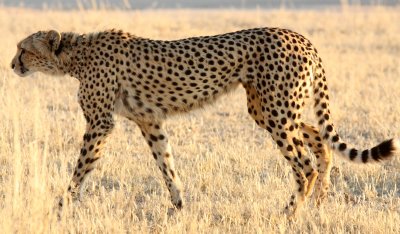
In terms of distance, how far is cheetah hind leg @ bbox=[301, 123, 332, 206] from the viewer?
4.94 m

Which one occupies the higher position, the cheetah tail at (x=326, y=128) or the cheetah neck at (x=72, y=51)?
the cheetah neck at (x=72, y=51)

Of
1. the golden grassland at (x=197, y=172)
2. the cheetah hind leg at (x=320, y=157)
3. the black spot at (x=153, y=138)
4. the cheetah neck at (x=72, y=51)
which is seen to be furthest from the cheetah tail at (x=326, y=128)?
the cheetah neck at (x=72, y=51)

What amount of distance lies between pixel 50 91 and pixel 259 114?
440 cm

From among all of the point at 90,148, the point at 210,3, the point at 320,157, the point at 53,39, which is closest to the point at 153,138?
the point at 90,148

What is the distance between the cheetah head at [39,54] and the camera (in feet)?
16.3

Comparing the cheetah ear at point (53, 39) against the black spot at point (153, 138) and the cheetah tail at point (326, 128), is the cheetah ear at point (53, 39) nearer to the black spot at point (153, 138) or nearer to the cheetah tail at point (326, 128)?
the black spot at point (153, 138)

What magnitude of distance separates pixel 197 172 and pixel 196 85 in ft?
3.54

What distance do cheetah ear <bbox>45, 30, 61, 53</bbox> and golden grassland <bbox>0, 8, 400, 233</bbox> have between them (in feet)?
1.15

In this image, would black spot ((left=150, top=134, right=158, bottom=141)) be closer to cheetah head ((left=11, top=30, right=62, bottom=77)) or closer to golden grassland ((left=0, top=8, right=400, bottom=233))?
golden grassland ((left=0, top=8, right=400, bottom=233))

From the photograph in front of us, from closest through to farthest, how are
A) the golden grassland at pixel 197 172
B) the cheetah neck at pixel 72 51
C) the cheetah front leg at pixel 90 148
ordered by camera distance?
the golden grassland at pixel 197 172 → the cheetah front leg at pixel 90 148 → the cheetah neck at pixel 72 51

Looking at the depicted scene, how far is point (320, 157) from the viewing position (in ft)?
16.4

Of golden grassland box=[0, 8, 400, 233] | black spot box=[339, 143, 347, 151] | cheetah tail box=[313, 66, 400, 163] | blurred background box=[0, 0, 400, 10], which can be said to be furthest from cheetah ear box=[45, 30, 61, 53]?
blurred background box=[0, 0, 400, 10]

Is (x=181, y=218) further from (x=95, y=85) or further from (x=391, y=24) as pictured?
(x=391, y=24)

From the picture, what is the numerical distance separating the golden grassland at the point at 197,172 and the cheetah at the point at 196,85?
176mm
